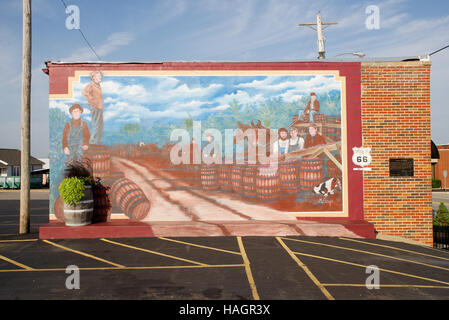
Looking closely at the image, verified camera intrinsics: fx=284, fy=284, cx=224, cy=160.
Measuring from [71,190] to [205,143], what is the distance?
15.0 ft

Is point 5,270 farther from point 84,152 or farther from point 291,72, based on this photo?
point 291,72

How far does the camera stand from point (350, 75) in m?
10.1

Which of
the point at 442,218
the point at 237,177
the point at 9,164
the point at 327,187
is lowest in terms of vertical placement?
the point at 442,218

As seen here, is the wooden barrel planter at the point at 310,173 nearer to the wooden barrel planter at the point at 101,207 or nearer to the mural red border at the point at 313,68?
the mural red border at the point at 313,68

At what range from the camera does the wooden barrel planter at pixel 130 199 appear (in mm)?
9898

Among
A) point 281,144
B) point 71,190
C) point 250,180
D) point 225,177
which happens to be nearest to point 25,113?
point 71,190

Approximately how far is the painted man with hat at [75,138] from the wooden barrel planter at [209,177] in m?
4.18

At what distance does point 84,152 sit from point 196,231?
4788mm

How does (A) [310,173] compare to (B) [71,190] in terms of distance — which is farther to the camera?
(A) [310,173]

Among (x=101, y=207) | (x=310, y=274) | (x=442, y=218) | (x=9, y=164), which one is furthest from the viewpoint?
(x=9, y=164)

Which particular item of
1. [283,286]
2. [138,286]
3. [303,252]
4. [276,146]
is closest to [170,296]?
[138,286]

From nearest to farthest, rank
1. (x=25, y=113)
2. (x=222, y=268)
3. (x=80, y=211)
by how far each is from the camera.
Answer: (x=222, y=268) → (x=80, y=211) → (x=25, y=113)

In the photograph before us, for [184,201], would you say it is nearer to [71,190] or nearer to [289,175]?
[71,190]

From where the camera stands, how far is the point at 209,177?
10039mm
